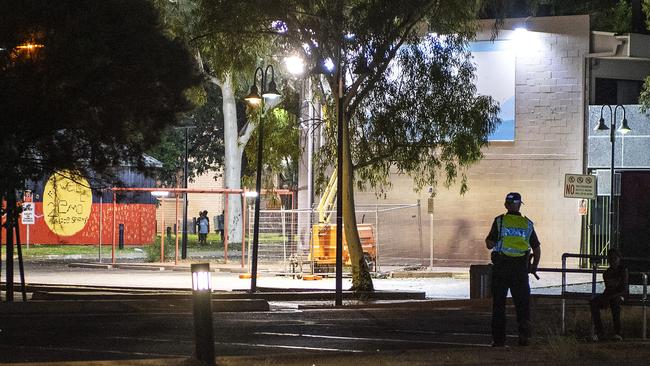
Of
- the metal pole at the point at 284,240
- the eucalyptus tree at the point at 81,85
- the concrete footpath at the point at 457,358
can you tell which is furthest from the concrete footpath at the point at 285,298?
the eucalyptus tree at the point at 81,85

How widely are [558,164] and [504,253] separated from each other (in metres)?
26.3

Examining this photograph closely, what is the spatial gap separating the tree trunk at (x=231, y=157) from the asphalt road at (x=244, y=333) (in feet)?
118

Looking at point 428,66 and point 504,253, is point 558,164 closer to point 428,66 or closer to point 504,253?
point 428,66

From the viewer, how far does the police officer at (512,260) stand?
12656mm

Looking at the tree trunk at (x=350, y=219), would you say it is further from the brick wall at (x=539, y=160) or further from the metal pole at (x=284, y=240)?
the brick wall at (x=539, y=160)

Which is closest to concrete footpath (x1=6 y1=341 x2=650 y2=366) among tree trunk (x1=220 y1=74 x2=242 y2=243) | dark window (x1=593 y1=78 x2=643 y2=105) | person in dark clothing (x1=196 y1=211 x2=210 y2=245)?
dark window (x1=593 y1=78 x2=643 y2=105)

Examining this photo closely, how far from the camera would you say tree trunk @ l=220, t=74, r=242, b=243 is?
56.0 metres

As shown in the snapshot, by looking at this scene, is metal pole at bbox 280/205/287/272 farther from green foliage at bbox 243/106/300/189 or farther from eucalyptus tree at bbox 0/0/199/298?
eucalyptus tree at bbox 0/0/199/298

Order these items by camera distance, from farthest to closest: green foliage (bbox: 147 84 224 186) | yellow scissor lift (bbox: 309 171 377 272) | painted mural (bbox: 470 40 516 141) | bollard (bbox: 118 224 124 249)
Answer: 1. green foliage (bbox: 147 84 224 186)
2. bollard (bbox: 118 224 124 249)
3. painted mural (bbox: 470 40 516 141)
4. yellow scissor lift (bbox: 309 171 377 272)

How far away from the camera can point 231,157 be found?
5678cm

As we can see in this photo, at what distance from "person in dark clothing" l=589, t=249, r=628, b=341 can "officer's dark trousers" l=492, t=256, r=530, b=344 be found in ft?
5.16

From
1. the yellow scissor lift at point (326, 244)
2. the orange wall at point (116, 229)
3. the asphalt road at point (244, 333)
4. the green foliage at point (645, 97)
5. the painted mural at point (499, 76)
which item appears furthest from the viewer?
the orange wall at point (116, 229)

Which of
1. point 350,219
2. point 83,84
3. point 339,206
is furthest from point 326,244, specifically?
point 83,84

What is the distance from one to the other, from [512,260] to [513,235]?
28cm
